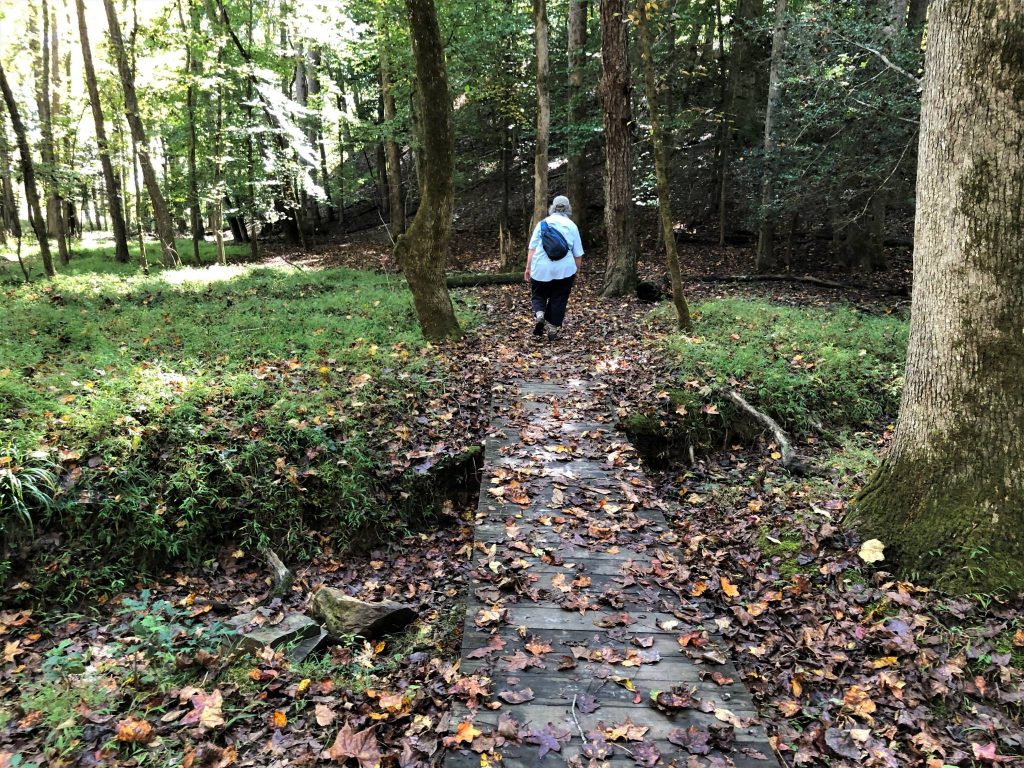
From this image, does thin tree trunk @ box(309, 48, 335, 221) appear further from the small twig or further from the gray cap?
the small twig

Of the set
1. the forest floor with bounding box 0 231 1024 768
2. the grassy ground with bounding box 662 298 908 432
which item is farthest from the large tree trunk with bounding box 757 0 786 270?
A: the forest floor with bounding box 0 231 1024 768

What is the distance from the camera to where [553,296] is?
948 centimetres

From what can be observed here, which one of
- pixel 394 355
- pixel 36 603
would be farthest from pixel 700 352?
pixel 36 603

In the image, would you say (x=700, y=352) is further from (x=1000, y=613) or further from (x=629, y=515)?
(x=1000, y=613)

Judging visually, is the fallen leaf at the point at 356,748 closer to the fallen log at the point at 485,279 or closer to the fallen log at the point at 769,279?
the fallen log at the point at 485,279

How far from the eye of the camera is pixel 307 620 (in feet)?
13.8

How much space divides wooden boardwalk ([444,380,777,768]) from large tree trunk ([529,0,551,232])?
430 inches

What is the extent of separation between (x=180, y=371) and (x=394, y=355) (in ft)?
8.73

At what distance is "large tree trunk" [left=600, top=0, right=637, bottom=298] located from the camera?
1198 cm

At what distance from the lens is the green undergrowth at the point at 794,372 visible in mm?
7027

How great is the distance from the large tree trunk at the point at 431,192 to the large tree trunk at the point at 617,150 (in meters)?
5.01

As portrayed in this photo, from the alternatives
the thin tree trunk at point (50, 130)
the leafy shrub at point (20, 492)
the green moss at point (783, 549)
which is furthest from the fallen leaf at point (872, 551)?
the thin tree trunk at point (50, 130)

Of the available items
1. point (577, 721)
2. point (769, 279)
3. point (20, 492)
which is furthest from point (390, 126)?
point (577, 721)

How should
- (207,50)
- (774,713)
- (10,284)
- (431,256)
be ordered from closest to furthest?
(774,713), (431,256), (10,284), (207,50)
